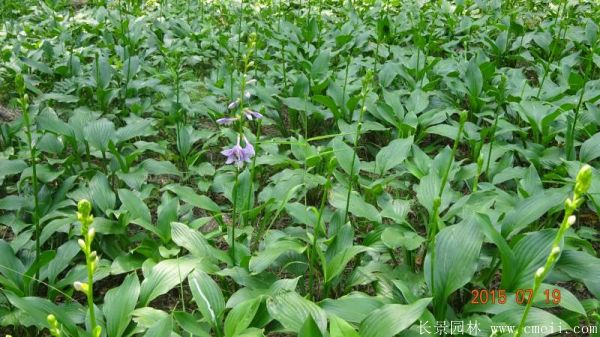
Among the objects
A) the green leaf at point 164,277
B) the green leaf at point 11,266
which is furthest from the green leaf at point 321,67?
the green leaf at point 11,266

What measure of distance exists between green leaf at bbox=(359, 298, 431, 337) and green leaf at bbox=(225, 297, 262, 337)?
17.6 inches

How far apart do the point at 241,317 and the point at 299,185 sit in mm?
862

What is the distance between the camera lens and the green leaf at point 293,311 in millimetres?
2066

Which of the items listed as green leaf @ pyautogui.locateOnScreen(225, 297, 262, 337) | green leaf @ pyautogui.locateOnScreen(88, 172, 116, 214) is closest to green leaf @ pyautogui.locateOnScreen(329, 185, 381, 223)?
green leaf @ pyautogui.locateOnScreen(225, 297, 262, 337)

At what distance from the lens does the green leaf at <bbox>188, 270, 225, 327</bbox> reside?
2248 millimetres

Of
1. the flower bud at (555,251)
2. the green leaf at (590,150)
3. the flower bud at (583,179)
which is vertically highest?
the flower bud at (583,179)

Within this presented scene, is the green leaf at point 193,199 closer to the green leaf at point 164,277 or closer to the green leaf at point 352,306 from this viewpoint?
the green leaf at point 164,277

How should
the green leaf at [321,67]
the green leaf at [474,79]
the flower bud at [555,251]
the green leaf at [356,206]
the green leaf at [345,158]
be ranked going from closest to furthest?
the flower bud at [555,251] < the green leaf at [356,206] < the green leaf at [345,158] < the green leaf at [474,79] < the green leaf at [321,67]

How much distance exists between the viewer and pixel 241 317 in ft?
7.02

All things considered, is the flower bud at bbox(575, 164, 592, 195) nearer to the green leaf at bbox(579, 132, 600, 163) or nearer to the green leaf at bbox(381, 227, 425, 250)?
the green leaf at bbox(381, 227, 425, 250)

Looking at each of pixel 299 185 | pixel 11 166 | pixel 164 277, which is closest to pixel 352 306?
pixel 299 185

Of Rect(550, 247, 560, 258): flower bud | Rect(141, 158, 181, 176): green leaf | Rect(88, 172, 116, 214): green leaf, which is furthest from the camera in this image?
Rect(141, 158, 181, 176): green leaf

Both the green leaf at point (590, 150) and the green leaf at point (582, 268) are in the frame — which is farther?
the green leaf at point (590, 150)

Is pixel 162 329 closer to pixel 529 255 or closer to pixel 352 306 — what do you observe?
pixel 352 306
